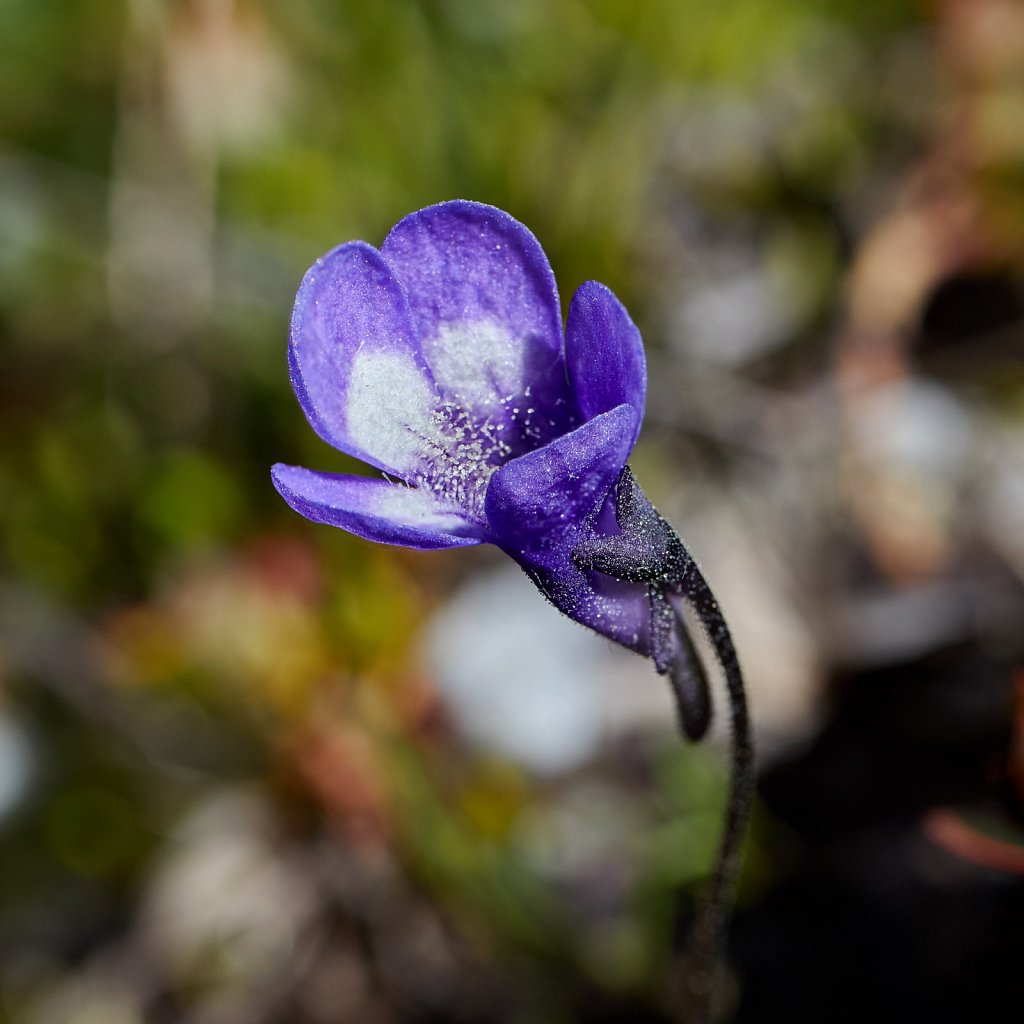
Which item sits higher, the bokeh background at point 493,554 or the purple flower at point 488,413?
the purple flower at point 488,413

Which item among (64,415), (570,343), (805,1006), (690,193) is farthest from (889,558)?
(64,415)

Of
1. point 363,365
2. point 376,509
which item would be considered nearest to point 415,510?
point 376,509

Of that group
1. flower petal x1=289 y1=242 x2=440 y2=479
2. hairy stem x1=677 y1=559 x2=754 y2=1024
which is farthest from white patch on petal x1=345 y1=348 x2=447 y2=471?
hairy stem x1=677 y1=559 x2=754 y2=1024

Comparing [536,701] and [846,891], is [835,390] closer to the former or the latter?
[536,701]

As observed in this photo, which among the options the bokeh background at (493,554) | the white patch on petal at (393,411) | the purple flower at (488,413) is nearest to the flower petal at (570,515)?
the purple flower at (488,413)

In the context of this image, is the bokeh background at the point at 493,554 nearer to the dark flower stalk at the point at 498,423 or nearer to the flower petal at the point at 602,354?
the dark flower stalk at the point at 498,423

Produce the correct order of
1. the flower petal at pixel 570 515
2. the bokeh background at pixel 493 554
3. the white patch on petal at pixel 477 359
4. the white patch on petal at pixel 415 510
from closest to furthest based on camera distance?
1. the flower petal at pixel 570 515
2. the white patch on petal at pixel 415 510
3. the white patch on petal at pixel 477 359
4. the bokeh background at pixel 493 554

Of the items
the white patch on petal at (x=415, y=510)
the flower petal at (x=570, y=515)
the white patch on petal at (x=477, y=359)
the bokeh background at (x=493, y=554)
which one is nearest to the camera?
the flower petal at (x=570, y=515)
